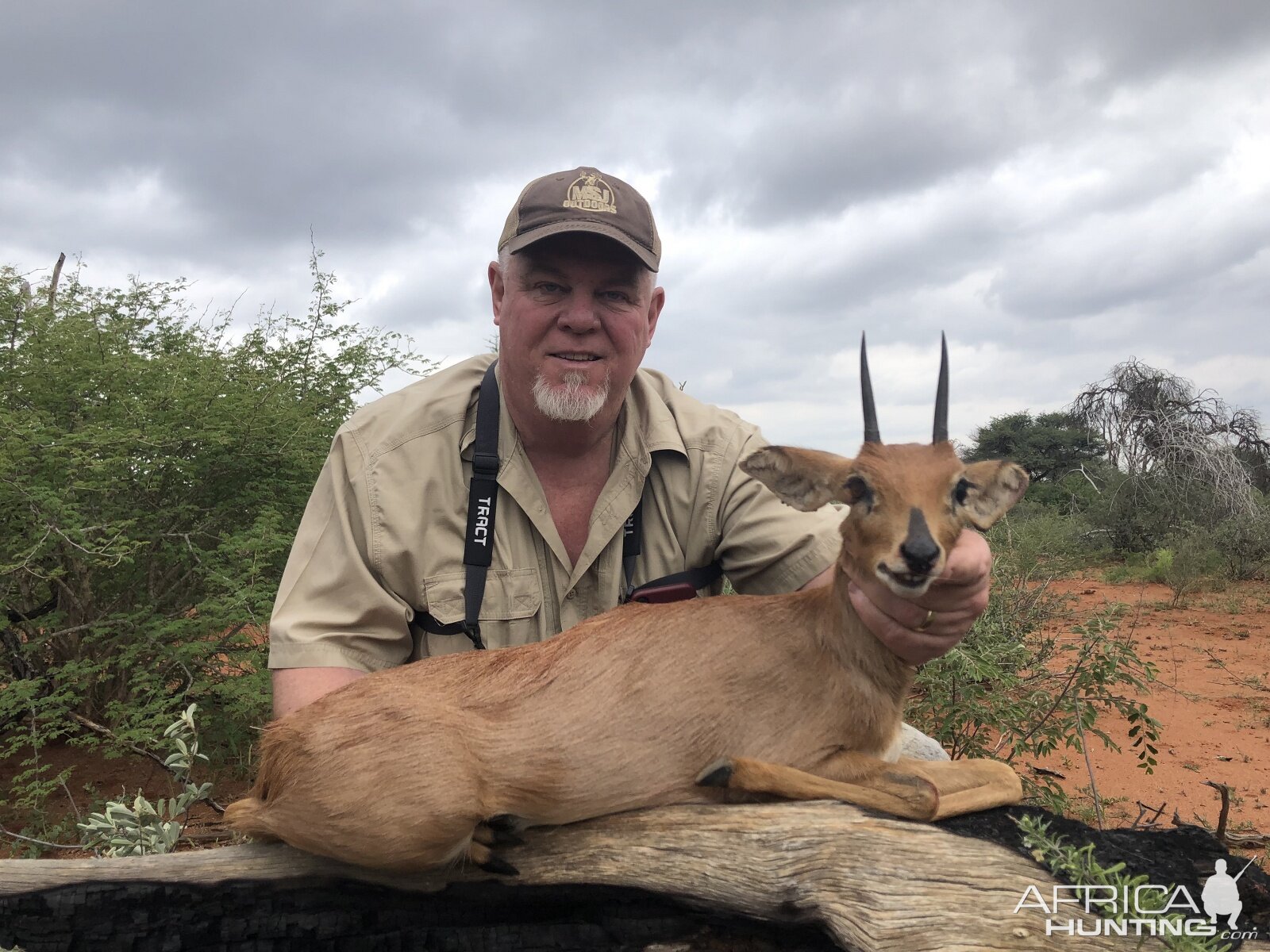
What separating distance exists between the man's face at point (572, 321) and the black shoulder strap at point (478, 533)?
0.33m

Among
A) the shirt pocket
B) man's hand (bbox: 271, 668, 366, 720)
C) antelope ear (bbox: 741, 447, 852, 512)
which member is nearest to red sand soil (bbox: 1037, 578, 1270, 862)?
antelope ear (bbox: 741, 447, 852, 512)

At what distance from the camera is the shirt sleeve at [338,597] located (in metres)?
4.22

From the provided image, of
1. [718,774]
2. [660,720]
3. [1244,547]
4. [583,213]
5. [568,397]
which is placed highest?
[583,213]

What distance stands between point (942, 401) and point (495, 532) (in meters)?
2.28

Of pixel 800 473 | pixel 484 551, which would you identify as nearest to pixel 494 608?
pixel 484 551

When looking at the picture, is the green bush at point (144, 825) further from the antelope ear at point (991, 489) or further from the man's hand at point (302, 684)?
the antelope ear at point (991, 489)

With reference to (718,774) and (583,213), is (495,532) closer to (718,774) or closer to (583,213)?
(583,213)

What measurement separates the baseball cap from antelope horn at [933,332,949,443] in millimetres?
1772

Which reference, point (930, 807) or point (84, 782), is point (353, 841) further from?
point (84, 782)

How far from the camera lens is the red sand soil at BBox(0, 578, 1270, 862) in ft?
23.7

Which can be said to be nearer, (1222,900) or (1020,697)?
(1222,900)

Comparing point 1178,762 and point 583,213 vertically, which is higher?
point 583,213

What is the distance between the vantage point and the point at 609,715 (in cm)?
336

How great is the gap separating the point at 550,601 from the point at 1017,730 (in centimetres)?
367
